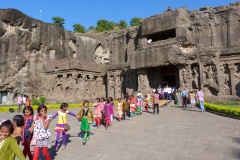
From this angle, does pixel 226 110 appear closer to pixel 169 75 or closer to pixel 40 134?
pixel 40 134

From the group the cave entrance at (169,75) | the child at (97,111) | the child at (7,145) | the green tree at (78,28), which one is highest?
the green tree at (78,28)

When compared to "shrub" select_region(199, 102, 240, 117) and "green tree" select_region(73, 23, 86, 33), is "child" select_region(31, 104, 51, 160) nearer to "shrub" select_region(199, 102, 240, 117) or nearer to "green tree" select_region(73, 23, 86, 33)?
"shrub" select_region(199, 102, 240, 117)

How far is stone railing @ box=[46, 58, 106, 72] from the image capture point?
2292 centimetres

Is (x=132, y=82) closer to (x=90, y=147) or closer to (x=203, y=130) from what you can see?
(x=203, y=130)

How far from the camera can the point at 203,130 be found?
299 inches

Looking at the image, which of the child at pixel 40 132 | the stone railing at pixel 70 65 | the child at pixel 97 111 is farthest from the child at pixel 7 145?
the stone railing at pixel 70 65

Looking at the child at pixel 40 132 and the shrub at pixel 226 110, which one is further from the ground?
the child at pixel 40 132

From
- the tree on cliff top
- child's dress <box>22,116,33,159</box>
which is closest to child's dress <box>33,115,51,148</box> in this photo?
child's dress <box>22,116,33,159</box>

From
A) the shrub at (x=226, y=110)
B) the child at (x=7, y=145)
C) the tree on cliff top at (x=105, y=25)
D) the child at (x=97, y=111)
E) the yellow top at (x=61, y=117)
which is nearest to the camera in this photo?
the child at (x=7, y=145)

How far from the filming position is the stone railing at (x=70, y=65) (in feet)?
75.2

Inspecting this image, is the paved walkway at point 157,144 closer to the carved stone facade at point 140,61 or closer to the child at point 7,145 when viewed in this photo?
the child at point 7,145

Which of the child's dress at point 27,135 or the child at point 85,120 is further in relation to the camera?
the child at point 85,120

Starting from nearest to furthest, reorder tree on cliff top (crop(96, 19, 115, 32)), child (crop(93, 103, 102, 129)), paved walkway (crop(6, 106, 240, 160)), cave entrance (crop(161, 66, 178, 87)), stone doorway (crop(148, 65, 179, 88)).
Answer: paved walkway (crop(6, 106, 240, 160)) → child (crop(93, 103, 102, 129)) → cave entrance (crop(161, 66, 178, 87)) → stone doorway (crop(148, 65, 179, 88)) → tree on cliff top (crop(96, 19, 115, 32))

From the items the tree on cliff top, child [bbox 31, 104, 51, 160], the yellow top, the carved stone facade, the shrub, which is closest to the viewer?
child [bbox 31, 104, 51, 160]
